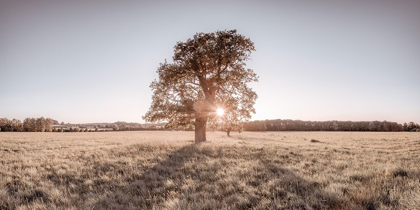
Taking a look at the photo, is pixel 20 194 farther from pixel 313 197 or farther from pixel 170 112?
pixel 170 112

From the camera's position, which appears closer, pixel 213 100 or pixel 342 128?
pixel 213 100

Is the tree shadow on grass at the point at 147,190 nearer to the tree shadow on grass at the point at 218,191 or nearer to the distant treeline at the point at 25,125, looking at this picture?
the tree shadow on grass at the point at 218,191

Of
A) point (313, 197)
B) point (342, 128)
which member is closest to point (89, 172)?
point (313, 197)

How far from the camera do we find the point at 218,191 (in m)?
5.73

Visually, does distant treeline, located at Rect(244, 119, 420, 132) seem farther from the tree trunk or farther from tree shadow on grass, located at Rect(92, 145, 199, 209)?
tree shadow on grass, located at Rect(92, 145, 199, 209)

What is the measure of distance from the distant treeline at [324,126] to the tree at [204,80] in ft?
253

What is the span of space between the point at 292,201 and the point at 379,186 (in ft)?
9.42

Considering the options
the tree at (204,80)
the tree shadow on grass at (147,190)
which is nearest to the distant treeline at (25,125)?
the tree at (204,80)

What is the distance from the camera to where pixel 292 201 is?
4723 millimetres

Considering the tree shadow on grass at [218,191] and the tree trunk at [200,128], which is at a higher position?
the tree trunk at [200,128]

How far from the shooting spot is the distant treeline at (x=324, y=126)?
92.6m

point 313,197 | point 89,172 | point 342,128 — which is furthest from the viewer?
point 342,128

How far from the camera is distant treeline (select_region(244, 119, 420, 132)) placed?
92.6 m

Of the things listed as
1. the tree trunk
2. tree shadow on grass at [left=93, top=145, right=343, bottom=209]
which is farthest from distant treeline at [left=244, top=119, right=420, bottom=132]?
tree shadow on grass at [left=93, top=145, right=343, bottom=209]
